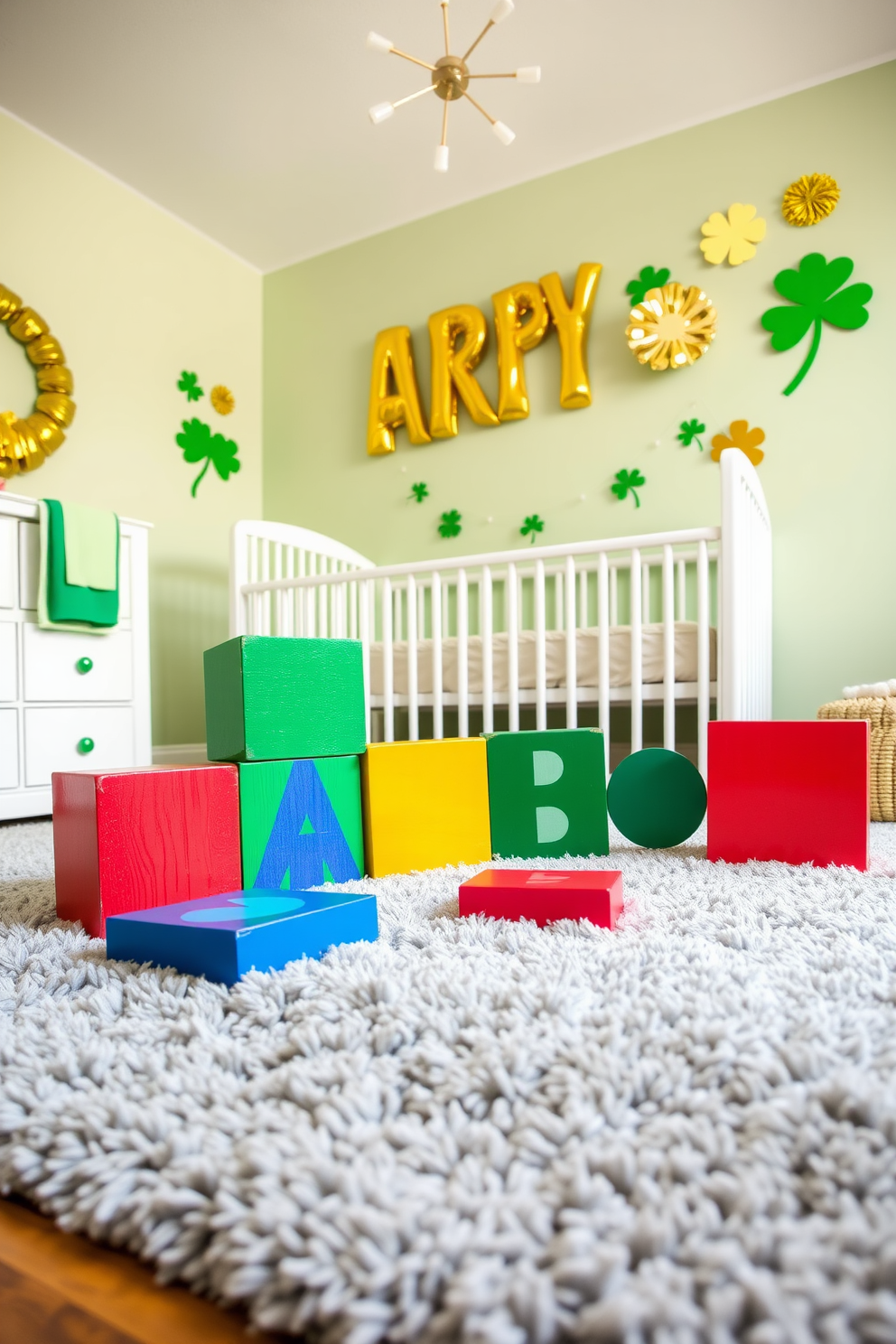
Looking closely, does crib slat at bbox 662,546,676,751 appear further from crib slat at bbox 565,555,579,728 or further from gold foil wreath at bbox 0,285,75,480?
gold foil wreath at bbox 0,285,75,480

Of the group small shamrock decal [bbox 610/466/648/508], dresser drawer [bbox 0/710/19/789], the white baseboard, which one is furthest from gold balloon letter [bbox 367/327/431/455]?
dresser drawer [bbox 0/710/19/789]

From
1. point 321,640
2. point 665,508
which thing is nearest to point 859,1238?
point 321,640

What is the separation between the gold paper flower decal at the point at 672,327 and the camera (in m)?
2.38

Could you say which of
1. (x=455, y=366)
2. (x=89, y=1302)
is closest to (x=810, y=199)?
→ (x=455, y=366)

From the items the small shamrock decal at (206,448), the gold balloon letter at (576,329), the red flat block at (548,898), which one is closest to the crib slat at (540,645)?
the gold balloon letter at (576,329)

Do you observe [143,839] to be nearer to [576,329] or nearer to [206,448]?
[576,329]

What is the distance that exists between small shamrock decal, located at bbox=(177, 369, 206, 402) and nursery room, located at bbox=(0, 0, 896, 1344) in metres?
0.03

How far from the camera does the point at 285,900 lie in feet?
2.49

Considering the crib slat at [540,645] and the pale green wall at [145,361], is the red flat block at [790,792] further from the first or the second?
the pale green wall at [145,361]

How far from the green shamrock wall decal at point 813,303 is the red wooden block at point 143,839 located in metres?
2.08

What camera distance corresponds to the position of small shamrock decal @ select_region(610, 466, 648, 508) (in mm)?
2521

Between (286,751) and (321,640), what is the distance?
15 centimetres

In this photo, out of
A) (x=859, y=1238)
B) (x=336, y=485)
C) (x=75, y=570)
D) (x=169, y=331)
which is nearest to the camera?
(x=859, y=1238)

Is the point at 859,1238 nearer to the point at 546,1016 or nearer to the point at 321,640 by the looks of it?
the point at 546,1016
